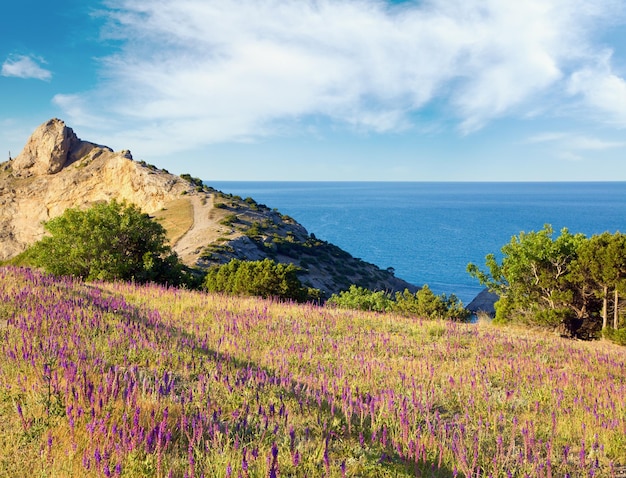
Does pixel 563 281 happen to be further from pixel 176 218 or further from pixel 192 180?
pixel 192 180

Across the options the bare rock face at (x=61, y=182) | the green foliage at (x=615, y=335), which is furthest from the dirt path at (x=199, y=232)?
the green foliage at (x=615, y=335)

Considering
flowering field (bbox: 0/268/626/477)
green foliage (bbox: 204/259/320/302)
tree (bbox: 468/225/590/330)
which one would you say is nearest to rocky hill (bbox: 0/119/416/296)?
green foliage (bbox: 204/259/320/302)

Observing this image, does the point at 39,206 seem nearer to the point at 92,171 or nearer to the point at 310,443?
the point at 92,171

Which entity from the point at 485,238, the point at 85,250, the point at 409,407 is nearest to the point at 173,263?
the point at 85,250

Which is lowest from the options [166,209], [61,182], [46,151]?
[166,209]

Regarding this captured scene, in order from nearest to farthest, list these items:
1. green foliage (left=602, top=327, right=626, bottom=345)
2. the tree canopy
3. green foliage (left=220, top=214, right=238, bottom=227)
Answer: green foliage (left=602, top=327, right=626, bottom=345)
the tree canopy
green foliage (left=220, top=214, right=238, bottom=227)

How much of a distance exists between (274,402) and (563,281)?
2435cm

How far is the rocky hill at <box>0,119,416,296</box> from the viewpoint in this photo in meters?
60.9

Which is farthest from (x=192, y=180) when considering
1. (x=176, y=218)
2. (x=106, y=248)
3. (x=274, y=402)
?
(x=274, y=402)

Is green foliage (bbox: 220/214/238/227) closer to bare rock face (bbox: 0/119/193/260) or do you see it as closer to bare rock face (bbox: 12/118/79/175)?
bare rock face (bbox: 0/119/193/260)

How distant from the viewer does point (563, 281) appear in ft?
81.8

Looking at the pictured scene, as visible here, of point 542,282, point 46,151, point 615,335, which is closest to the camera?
point 615,335

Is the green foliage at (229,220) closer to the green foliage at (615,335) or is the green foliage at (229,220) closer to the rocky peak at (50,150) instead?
the rocky peak at (50,150)

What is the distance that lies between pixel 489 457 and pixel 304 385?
2.60 m
